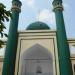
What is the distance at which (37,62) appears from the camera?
52.0ft

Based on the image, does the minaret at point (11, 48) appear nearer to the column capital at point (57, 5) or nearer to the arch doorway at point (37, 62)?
the arch doorway at point (37, 62)

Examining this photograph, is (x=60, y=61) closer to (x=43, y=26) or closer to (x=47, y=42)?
(x=47, y=42)

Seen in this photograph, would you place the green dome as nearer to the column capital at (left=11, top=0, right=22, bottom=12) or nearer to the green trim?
the column capital at (left=11, top=0, right=22, bottom=12)

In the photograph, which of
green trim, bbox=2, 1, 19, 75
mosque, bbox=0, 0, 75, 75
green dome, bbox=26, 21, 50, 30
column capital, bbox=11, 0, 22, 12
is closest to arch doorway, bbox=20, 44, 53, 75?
mosque, bbox=0, 0, 75, 75

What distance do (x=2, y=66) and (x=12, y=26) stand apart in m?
3.08

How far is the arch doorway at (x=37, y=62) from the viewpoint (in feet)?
47.0

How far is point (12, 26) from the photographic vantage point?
13.8 m

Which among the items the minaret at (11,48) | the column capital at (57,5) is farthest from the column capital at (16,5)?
the column capital at (57,5)

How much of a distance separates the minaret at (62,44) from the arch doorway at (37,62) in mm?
1833

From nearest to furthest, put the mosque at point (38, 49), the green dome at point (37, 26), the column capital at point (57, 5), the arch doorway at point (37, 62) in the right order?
1. the mosque at point (38, 49)
2. the arch doorway at point (37, 62)
3. the column capital at point (57, 5)
4. the green dome at point (37, 26)

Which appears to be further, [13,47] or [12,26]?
[12,26]

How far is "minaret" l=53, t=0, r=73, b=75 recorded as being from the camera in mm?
11766

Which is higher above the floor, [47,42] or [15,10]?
[15,10]

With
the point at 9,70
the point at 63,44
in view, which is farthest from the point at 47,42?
the point at 9,70
